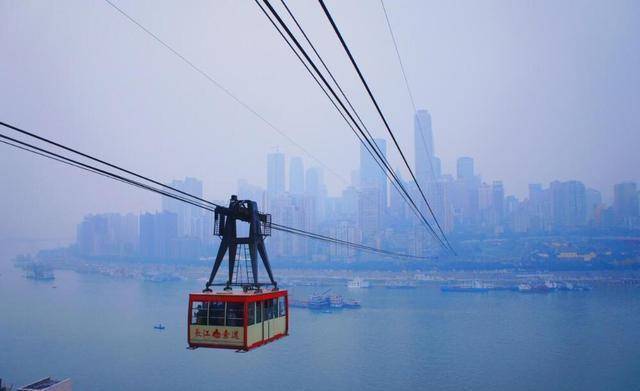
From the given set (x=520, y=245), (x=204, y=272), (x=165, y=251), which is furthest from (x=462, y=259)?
(x=165, y=251)

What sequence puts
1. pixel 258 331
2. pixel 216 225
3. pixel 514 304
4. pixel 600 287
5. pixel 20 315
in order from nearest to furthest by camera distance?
pixel 258 331 < pixel 216 225 < pixel 20 315 < pixel 514 304 < pixel 600 287

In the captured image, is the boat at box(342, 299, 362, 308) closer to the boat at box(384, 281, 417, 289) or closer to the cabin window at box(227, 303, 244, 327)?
the boat at box(384, 281, 417, 289)

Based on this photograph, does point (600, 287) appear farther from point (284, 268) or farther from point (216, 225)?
point (216, 225)

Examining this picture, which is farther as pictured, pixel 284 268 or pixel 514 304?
pixel 284 268

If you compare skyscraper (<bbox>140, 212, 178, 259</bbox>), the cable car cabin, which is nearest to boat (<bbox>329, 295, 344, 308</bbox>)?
the cable car cabin

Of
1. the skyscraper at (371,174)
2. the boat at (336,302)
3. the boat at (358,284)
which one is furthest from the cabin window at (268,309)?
the skyscraper at (371,174)

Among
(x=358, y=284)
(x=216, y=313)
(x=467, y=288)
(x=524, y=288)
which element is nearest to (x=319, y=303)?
(x=358, y=284)

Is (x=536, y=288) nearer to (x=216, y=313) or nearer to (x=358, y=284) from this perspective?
(x=358, y=284)

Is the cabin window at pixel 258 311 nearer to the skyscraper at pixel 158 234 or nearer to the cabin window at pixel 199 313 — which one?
the cabin window at pixel 199 313
